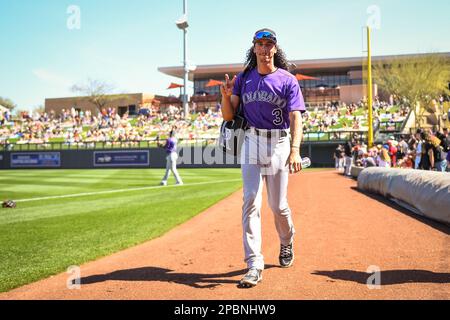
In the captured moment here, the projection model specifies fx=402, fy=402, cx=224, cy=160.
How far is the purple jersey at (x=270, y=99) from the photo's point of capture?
3.82 m

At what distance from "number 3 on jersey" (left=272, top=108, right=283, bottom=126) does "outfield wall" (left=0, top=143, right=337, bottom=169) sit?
25747 millimetres

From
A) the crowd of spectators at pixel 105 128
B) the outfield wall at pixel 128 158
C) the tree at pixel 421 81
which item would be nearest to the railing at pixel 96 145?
the outfield wall at pixel 128 158

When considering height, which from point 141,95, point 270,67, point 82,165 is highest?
point 141,95

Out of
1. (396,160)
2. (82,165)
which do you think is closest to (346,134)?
(396,160)

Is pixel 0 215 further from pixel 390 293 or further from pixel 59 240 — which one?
pixel 390 293

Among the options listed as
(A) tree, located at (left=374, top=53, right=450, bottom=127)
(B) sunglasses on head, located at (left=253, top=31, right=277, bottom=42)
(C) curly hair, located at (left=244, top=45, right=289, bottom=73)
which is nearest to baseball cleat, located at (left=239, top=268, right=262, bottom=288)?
(C) curly hair, located at (left=244, top=45, right=289, bottom=73)

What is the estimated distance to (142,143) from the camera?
112 feet

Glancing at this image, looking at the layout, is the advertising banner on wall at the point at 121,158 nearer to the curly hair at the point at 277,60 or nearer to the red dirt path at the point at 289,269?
the red dirt path at the point at 289,269

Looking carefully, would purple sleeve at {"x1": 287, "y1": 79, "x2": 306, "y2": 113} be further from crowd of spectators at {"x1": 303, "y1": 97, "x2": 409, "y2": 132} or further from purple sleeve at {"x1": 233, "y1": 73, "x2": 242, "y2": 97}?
crowd of spectators at {"x1": 303, "y1": 97, "x2": 409, "y2": 132}

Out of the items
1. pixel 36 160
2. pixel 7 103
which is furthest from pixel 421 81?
pixel 7 103

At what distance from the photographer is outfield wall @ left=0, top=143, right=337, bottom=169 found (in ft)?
104

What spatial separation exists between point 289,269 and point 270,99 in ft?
5.50

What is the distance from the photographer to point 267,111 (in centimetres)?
384

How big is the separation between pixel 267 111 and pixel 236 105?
1.07 feet
